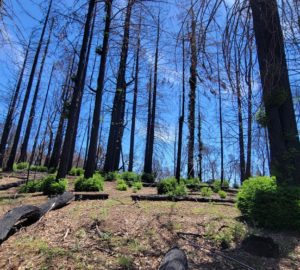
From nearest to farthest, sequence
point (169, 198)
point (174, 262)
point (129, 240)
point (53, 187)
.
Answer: point (174, 262)
point (129, 240)
point (53, 187)
point (169, 198)

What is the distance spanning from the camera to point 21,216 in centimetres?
452

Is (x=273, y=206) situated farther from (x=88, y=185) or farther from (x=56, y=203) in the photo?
(x=88, y=185)

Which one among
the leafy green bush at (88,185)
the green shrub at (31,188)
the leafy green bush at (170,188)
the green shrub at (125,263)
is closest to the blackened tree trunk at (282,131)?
the leafy green bush at (170,188)

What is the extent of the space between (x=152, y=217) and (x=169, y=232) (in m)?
0.75

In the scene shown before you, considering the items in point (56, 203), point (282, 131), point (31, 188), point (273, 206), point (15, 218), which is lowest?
point (15, 218)

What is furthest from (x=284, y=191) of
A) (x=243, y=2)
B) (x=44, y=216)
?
(x=44, y=216)

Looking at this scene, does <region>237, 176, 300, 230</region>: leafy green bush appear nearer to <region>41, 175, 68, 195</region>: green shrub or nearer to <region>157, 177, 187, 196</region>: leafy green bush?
<region>157, 177, 187, 196</region>: leafy green bush

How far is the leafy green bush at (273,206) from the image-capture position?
5121 millimetres

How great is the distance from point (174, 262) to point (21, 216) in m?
2.66

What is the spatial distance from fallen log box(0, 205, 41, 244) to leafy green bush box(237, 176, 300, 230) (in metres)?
4.00

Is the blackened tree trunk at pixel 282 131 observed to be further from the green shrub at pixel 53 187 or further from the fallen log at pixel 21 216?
the green shrub at pixel 53 187

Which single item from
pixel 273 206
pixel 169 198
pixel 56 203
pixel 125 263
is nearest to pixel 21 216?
pixel 56 203

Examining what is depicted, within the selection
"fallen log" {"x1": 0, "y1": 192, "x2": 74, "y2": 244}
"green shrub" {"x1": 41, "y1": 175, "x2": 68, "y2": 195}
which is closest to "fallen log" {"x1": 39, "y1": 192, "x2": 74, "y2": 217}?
"fallen log" {"x1": 0, "y1": 192, "x2": 74, "y2": 244}

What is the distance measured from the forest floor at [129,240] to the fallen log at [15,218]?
139 mm
